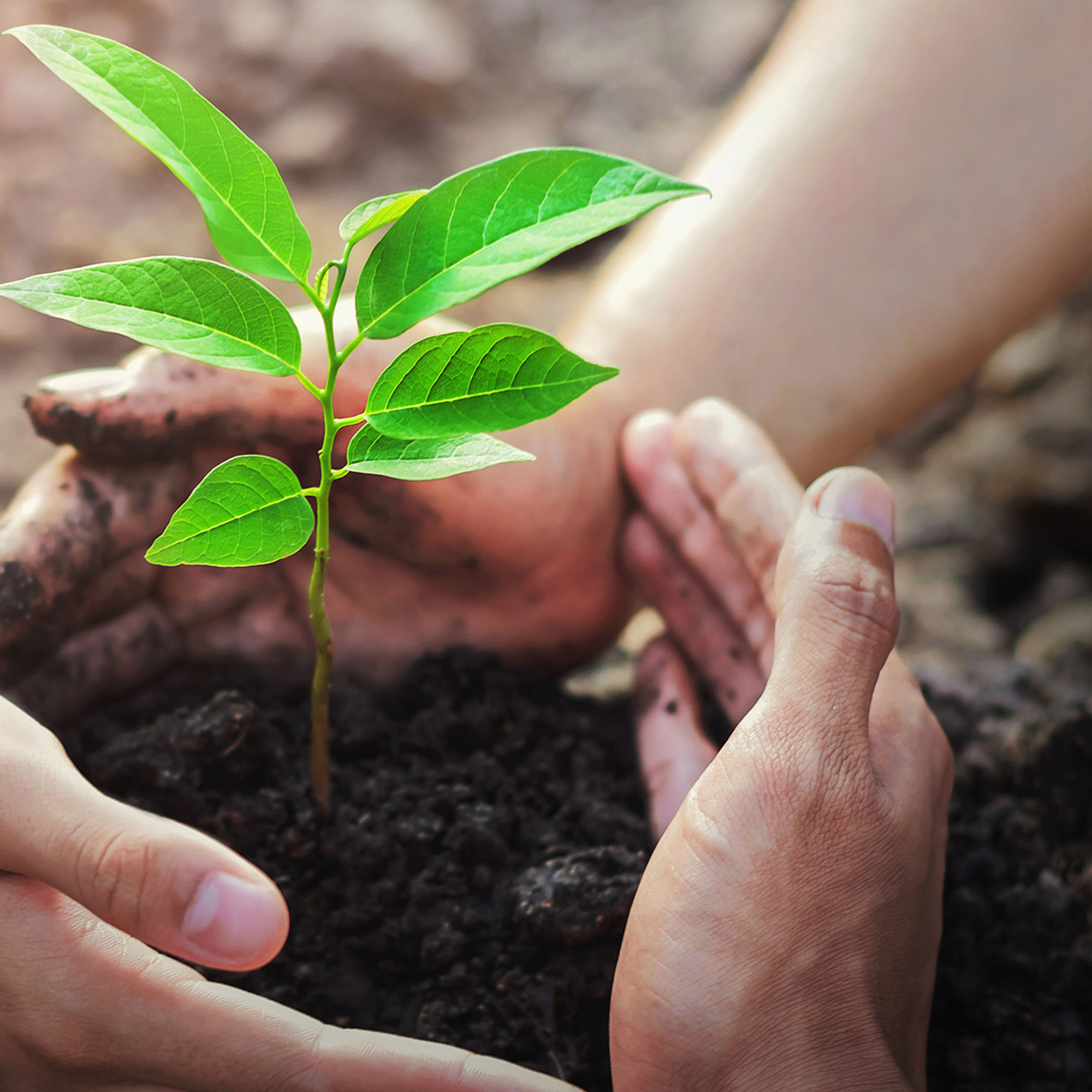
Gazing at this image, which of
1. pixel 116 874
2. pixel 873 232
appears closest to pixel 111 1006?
pixel 116 874

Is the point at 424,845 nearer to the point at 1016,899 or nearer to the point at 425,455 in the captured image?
the point at 425,455

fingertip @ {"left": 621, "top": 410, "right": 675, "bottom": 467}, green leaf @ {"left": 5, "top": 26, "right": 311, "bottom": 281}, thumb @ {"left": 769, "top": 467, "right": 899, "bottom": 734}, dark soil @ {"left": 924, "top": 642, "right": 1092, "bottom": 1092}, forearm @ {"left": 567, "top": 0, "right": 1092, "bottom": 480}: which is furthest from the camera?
forearm @ {"left": 567, "top": 0, "right": 1092, "bottom": 480}

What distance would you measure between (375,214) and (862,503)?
1.47 ft

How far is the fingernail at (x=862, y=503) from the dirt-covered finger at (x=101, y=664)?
0.72 meters

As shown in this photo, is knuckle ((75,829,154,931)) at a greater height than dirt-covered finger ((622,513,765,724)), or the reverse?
knuckle ((75,829,154,931))

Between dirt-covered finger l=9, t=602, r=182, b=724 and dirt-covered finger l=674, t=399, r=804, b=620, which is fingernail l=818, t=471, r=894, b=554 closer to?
dirt-covered finger l=674, t=399, r=804, b=620

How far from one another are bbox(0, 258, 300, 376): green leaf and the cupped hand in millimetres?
311

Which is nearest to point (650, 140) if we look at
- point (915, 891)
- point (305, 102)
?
point (305, 102)

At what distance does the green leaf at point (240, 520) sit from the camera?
0.57m

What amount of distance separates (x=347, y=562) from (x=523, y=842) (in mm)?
419

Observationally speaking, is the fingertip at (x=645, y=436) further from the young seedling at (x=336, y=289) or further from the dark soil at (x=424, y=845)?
the young seedling at (x=336, y=289)

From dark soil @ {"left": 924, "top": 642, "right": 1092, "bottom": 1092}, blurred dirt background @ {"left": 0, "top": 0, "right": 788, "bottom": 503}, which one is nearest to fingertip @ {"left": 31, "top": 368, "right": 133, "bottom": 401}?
dark soil @ {"left": 924, "top": 642, "right": 1092, "bottom": 1092}

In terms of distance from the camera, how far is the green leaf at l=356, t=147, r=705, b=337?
57cm

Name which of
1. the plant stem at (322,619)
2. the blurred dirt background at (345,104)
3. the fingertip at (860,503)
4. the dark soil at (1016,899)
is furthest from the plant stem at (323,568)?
the blurred dirt background at (345,104)
